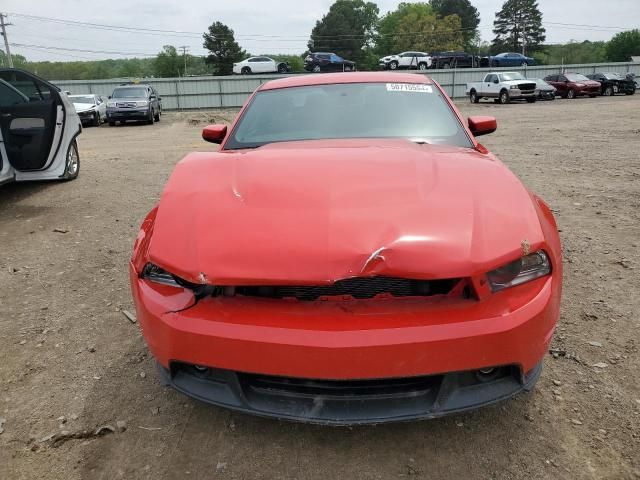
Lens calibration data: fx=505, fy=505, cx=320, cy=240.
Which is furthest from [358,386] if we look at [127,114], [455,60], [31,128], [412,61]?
[412,61]

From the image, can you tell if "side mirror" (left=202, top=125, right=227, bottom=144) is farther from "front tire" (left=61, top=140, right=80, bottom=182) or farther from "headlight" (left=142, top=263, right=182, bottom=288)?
"front tire" (left=61, top=140, right=80, bottom=182)

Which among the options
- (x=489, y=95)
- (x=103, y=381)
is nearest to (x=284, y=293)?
(x=103, y=381)

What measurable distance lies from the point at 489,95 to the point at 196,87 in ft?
63.9

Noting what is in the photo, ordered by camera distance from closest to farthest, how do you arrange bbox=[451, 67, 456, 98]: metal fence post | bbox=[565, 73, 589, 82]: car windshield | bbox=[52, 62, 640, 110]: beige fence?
bbox=[565, 73, 589, 82]: car windshield, bbox=[52, 62, 640, 110]: beige fence, bbox=[451, 67, 456, 98]: metal fence post

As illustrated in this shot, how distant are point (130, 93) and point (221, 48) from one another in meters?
61.1

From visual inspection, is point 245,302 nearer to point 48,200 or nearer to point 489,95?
point 48,200

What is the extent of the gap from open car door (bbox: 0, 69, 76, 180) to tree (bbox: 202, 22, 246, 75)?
7409cm

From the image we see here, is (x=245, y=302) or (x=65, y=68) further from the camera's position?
(x=65, y=68)

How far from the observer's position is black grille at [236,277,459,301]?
185 centimetres

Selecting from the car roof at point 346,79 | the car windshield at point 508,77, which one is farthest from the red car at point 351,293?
the car windshield at point 508,77

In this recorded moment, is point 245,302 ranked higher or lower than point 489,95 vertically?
lower

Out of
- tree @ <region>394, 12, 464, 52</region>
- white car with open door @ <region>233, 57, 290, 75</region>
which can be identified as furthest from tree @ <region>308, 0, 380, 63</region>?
white car with open door @ <region>233, 57, 290, 75</region>

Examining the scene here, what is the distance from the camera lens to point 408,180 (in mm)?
2154

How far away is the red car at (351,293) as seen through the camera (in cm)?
167
